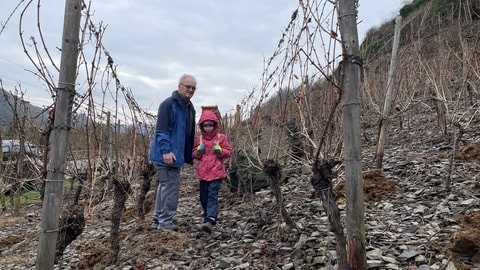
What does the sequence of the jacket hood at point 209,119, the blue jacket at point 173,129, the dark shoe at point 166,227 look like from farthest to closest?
the jacket hood at point 209,119
the dark shoe at point 166,227
the blue jacket at point 173,129

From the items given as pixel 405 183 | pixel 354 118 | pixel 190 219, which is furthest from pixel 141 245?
pixel 405 183

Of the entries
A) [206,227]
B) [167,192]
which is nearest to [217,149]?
[167,192]

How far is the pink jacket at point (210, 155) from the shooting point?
16.9 ft

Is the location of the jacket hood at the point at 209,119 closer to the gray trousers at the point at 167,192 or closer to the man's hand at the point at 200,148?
the man's hand at the point at 200,148

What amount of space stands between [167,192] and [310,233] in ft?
6.14

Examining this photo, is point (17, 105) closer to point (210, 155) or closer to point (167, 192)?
point (167, 192)

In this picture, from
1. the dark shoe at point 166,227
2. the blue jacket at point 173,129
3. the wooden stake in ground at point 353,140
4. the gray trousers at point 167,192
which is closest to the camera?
the wooden stake in ground at point 353,140

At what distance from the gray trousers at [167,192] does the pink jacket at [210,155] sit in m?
0.38

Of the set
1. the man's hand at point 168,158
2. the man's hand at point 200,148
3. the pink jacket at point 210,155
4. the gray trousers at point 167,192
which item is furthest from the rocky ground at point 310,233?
the man's hand at point 200,148

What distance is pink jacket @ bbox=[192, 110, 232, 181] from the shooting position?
517cm

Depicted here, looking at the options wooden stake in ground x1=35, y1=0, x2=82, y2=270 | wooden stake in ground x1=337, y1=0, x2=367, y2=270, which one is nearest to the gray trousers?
wooden stake in ground x1=35, y1=0, x2=82, y2=270

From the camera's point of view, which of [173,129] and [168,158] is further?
[173,129]

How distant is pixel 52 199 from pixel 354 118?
1925mm

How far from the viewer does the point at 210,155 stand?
521cm
